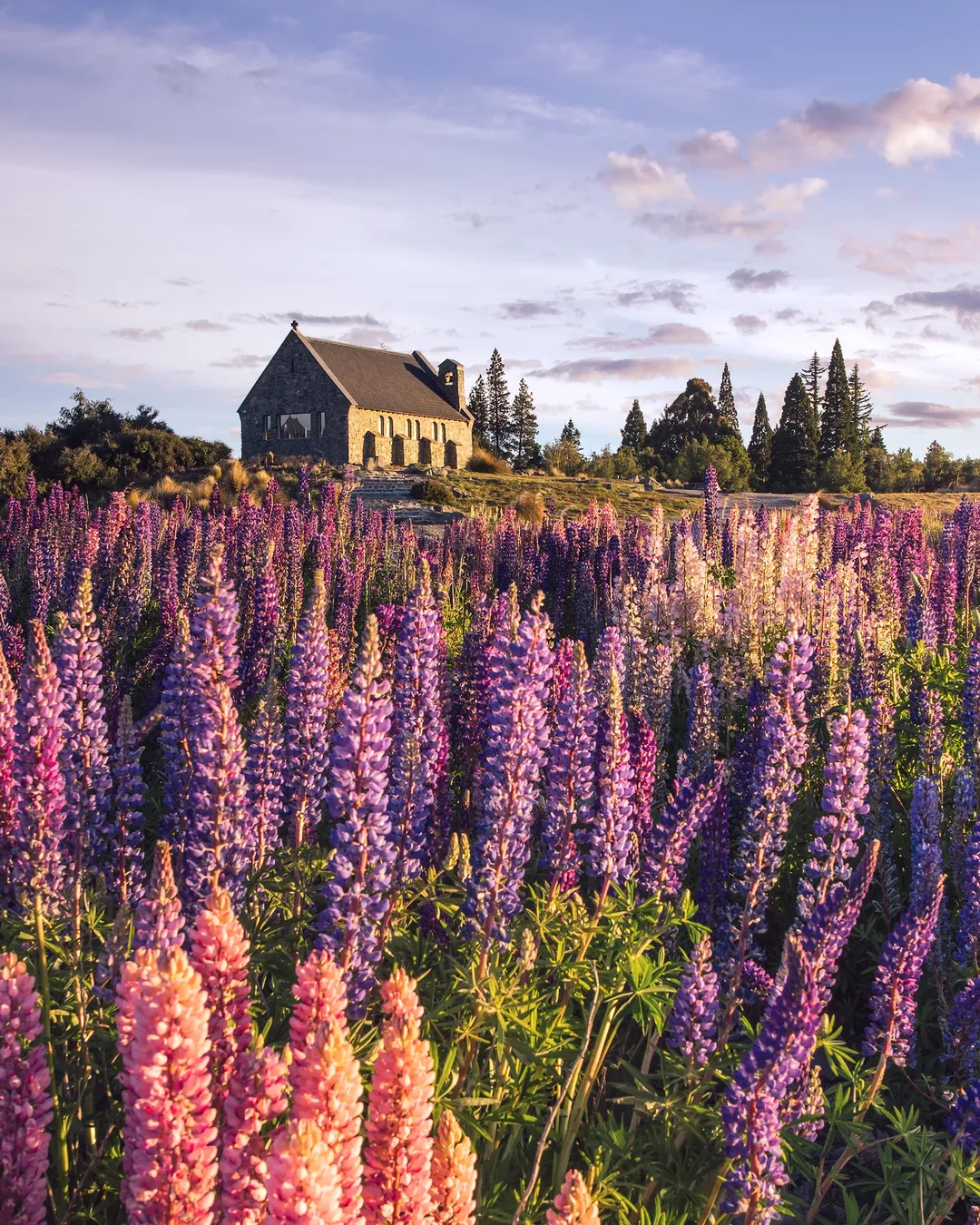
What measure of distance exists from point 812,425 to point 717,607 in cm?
6727

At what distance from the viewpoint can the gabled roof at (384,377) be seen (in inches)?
2208

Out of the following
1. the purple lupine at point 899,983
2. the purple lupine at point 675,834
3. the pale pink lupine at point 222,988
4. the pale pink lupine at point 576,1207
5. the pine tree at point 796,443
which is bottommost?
the purple lupine at point 899,983

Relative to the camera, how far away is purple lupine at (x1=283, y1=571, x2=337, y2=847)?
12.5 feet

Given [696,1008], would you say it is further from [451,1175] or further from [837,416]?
[837,416]

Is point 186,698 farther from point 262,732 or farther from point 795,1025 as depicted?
point 795,1025

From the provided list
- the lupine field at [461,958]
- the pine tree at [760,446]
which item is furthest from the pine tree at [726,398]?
the lupine field at [461,958]

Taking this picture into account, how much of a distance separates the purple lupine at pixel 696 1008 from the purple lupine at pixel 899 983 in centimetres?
57

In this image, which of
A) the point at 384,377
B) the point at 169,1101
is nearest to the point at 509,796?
the point at 169,1101

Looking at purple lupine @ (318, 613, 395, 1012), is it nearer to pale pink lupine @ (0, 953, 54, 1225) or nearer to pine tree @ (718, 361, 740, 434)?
pale pink lupine @ (0, 953, 54, 1225)

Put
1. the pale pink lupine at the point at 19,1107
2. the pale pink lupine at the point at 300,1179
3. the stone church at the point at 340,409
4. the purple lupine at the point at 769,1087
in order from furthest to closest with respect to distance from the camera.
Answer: the stone church at the point at 340,409, the purple lupine at the point at 769,1087, the pale pink lupine at the point at 19,1107, the pale pink lupine at the point at 300,1179

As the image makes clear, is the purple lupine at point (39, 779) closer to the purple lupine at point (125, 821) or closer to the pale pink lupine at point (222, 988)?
the purple lupine at point (125, 821)

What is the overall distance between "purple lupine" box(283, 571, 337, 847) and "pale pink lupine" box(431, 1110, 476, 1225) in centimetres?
229

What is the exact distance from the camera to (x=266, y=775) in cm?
371

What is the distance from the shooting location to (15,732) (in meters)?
3.36
